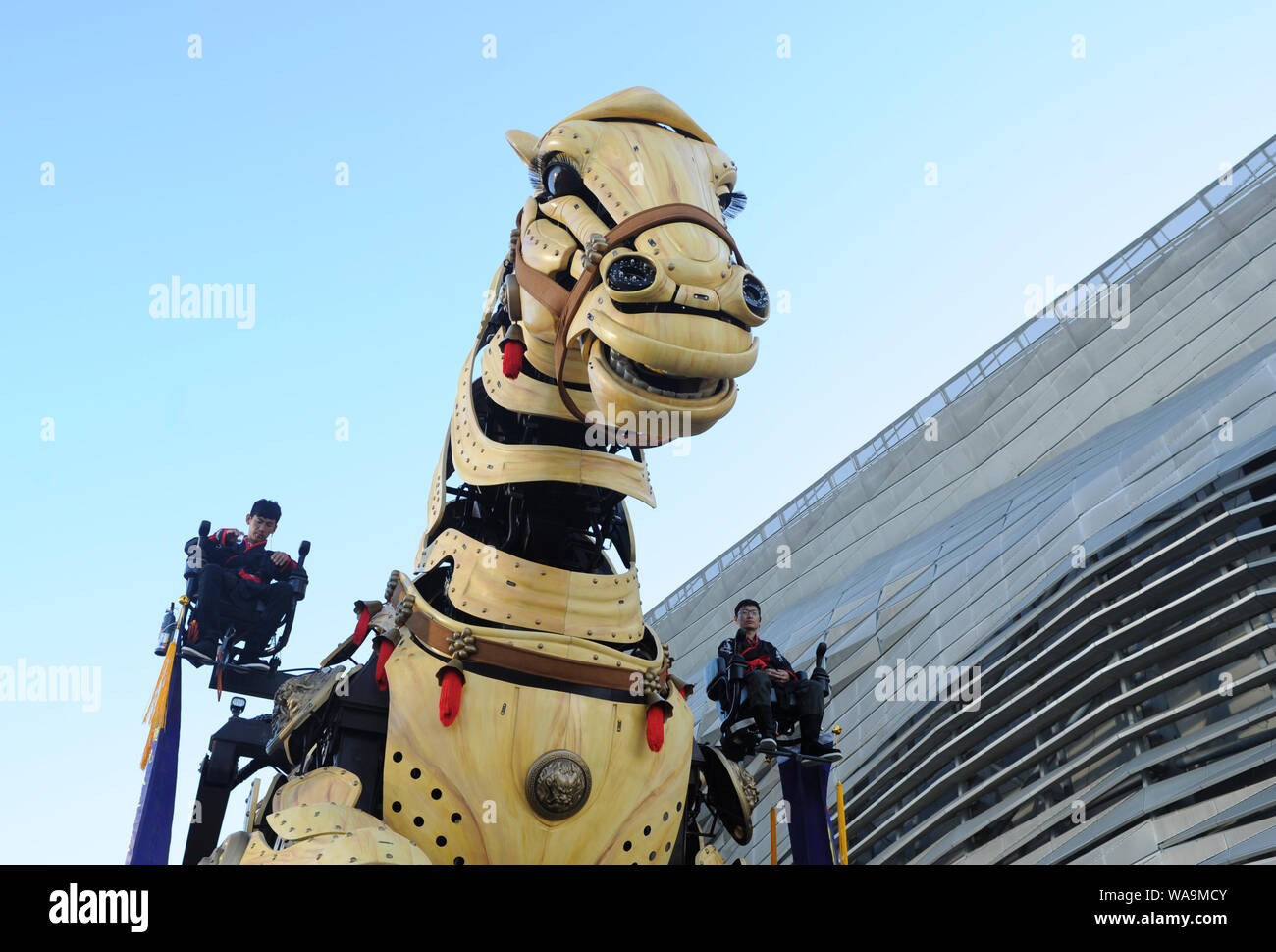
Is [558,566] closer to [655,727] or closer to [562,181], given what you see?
[655,727]

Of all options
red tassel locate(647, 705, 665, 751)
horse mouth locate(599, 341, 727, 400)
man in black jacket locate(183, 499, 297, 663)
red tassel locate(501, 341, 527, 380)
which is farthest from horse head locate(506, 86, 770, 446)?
man in black jacket locate(183, 499, 297, 663)

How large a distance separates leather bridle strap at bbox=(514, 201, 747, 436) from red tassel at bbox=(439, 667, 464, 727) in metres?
1.72

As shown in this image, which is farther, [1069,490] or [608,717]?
[1069,490]

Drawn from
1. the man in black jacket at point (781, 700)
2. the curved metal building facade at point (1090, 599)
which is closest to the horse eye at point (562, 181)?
the man in black jacket at point (781, 700)

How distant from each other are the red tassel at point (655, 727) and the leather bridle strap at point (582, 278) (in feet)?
5.40

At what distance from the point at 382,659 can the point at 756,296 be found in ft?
10.5

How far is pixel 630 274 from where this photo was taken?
6.84m

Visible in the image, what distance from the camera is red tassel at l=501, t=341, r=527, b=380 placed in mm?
8102

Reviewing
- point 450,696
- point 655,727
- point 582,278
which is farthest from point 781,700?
point 582,278

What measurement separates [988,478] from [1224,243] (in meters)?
6.77

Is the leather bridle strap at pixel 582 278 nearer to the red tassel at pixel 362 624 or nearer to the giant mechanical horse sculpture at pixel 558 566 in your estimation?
the giant mechanical horse sculpture at pixel 558 566
